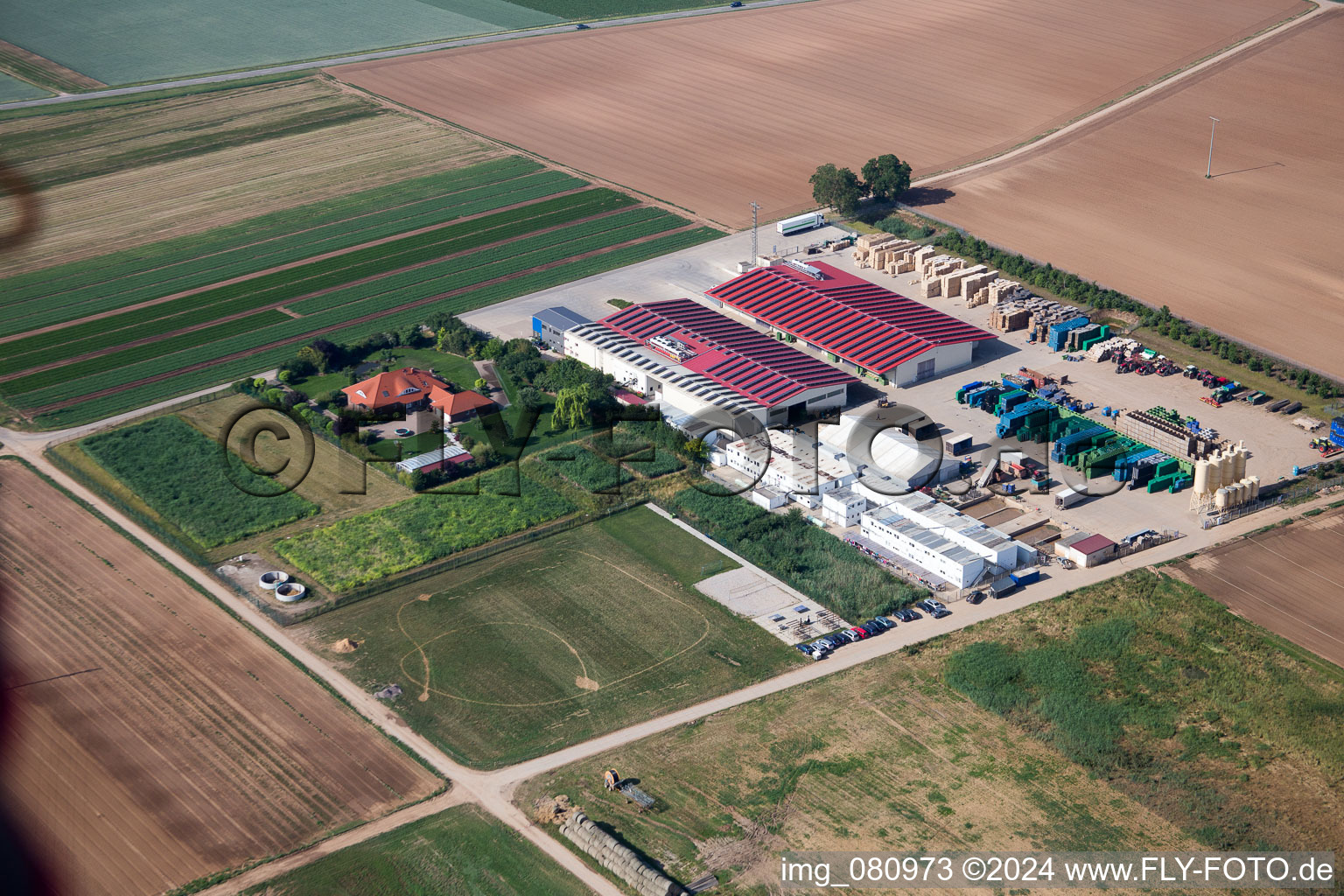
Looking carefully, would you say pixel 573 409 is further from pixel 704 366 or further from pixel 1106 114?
pixel 1106 114

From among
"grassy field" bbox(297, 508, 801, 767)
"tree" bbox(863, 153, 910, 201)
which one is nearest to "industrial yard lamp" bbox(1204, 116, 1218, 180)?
"tree" bbox(863, 153, 910, 201)

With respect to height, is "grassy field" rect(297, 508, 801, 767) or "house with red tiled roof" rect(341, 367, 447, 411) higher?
"house with red tiled roof" rect(341, 367, 447, 411)

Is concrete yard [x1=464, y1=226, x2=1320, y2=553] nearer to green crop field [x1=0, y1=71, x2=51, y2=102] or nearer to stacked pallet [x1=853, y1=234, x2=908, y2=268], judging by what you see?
stacked pallet [x1=853, y1=234, x2=908, y2=268]

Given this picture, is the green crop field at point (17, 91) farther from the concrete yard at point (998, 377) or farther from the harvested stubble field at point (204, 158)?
the concrete yard at point (998, 377)

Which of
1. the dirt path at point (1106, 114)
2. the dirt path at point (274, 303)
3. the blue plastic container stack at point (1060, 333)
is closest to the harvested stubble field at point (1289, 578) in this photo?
the blue plastic container stack at point (1060, 333)

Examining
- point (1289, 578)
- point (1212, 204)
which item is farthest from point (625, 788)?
point (1212, 204)

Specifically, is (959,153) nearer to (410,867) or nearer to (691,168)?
(691,168)
